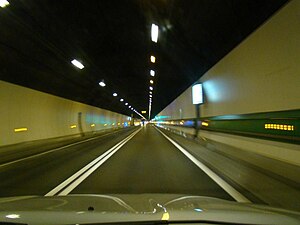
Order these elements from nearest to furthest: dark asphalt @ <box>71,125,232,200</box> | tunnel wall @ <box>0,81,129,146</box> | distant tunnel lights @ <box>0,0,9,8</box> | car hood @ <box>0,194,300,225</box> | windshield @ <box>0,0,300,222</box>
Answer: car hood @ <box>0,194,300,225</box>, windshield @ <box>0,0,300,222</box>, dark asphalt @ <box>71,125,232,200</box>, distant tunnel lights @ <box>0,0,9,8</box>, tunnel wall @ <box>0,81,129,146</box>

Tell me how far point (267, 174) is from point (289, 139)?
1.35m

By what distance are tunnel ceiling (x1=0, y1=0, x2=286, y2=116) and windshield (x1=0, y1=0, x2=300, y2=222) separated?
0.06 metres

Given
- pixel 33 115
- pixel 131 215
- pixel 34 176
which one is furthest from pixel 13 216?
pixel 33 115

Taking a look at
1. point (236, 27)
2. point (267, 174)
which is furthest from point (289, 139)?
point (236, 27)

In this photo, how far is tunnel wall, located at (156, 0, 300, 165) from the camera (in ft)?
26.9

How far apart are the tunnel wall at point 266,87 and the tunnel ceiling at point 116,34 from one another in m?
0.58

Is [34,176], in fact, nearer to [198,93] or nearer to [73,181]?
[73,181]

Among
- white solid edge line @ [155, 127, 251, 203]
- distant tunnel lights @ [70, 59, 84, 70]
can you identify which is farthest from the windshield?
distant tunnel lights @ [70, 59, 84, 70]

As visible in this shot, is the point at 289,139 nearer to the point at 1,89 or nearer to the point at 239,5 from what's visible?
the point at 239,5

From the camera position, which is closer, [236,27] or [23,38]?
[236,27]

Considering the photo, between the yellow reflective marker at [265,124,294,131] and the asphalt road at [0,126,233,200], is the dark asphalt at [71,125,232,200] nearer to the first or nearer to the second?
the asphalt road at [0,126,233,200]

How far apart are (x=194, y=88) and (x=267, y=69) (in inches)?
515

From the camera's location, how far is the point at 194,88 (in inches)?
909

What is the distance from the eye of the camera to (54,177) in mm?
10828
